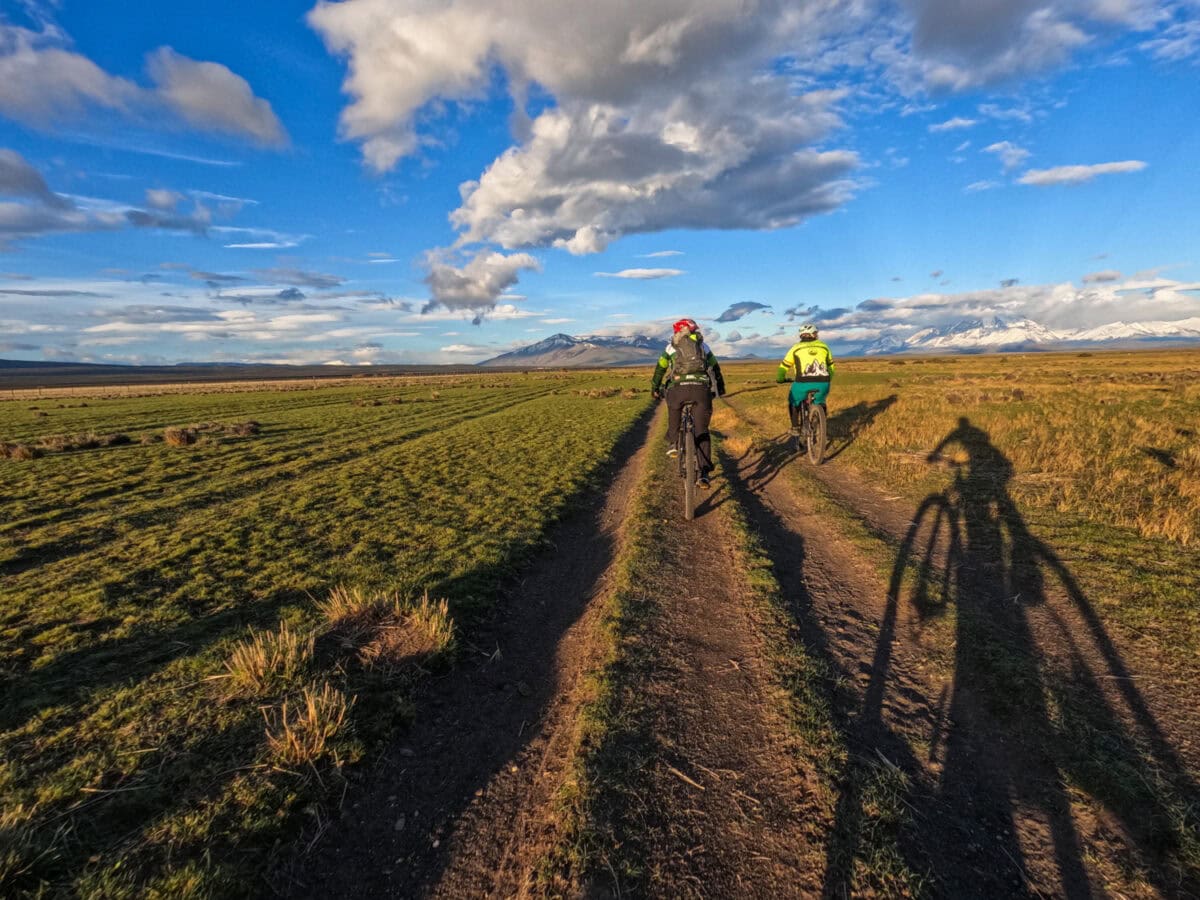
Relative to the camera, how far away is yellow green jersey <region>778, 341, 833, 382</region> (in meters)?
14.4

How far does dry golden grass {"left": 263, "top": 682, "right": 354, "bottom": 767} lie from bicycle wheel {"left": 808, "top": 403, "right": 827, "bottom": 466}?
45.9 ft

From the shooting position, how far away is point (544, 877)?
10.7 ft

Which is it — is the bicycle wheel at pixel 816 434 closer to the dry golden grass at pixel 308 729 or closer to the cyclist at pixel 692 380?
the cyclist at pixel 692 380

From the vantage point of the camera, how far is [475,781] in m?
4.21

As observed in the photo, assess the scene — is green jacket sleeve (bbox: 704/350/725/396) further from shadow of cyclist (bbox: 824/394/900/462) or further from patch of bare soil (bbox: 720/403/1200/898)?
shadow of cyclist (bbox: 824/394/900/462)

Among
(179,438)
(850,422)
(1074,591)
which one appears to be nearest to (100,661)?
(1074,591)

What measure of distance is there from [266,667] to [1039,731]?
7024 millimetres

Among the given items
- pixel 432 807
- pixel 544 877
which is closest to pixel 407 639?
pixel 432 807

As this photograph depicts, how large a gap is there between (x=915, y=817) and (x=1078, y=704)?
7.54 ft

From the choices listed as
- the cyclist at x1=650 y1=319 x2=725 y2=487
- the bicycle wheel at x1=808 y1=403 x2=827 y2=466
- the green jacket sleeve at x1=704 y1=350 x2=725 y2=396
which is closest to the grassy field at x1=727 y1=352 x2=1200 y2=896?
the bicycle wheel at x1=808 y1=403 x2=827 y2=466

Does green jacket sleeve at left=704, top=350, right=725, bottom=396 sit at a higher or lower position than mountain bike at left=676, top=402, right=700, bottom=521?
higher

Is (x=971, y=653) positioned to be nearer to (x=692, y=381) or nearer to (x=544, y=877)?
(x=544, y=877)

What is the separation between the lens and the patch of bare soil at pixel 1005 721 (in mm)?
3328

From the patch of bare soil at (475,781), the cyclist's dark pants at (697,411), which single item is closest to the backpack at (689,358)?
the cyclist's dark pants at (697,411)
